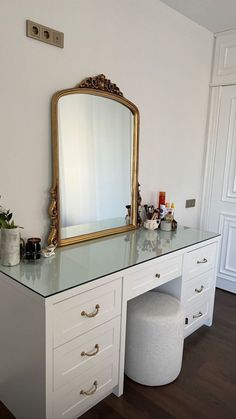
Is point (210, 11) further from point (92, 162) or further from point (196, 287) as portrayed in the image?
point (196, 287)

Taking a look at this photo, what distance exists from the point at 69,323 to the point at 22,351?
27 cm

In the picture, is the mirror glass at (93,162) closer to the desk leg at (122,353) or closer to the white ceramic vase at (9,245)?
the white ceramic vase at (9,245)

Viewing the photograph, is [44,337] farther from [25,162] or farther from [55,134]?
[55,134]

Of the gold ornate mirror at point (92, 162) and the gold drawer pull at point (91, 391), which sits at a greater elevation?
the gold ornate mirror at point (92, 162)

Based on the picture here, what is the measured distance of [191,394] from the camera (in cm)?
170

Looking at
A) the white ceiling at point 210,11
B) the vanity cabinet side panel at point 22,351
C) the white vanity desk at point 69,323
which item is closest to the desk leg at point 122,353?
the white vanity desk at point 69,323

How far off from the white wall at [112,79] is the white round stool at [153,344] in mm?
734

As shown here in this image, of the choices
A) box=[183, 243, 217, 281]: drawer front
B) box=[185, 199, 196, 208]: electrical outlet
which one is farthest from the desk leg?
box=[185, 199, 196, 208]: electrical outlet

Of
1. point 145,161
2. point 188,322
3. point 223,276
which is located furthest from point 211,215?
point 188,322

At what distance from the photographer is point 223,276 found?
119 inches

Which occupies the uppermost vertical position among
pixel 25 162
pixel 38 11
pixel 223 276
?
pixel 38 11

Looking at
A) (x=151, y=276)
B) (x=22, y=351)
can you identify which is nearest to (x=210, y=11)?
(x=151, y=276)

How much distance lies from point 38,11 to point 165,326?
1766mm

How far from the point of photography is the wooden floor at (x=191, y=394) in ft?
5.13
